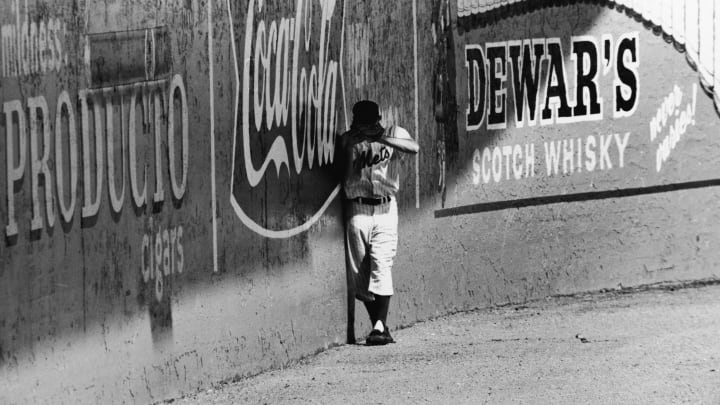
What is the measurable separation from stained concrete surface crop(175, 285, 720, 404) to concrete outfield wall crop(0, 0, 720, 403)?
1.02 feet

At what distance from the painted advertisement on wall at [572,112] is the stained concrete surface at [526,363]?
1.18 metres

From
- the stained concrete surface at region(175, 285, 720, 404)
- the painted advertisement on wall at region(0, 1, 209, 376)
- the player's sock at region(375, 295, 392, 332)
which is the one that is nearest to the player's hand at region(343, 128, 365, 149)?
the player's sock at region(375, 295, 392, 332)

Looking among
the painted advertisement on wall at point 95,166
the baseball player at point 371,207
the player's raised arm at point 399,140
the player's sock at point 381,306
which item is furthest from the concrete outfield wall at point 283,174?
the player's raised arm at point 399,140

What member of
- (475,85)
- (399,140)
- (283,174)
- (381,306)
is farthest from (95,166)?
(475,85)

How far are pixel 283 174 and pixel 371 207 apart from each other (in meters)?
1.07

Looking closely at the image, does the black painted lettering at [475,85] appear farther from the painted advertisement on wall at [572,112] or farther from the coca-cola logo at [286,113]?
the coca-cola logo at [286,113]

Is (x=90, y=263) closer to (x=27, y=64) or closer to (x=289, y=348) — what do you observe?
(x=27, y=64)

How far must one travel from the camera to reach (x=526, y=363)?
32.7ft

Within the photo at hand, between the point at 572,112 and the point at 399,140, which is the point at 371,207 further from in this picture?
the point at 572,112

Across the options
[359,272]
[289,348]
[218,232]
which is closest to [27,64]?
[218,232]

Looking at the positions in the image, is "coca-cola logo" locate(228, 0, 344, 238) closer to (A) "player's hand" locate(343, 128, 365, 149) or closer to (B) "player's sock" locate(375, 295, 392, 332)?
(A) "player's hand" locate(343, 128, 365, 149)

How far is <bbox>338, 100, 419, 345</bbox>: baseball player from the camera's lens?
10766mm

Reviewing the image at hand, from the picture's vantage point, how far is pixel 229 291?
30.8ft

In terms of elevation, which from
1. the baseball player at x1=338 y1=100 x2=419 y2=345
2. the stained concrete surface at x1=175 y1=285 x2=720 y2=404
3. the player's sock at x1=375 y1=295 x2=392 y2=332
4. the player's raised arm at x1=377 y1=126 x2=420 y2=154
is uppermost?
the player's raised arm at x1=377 y1=126 x2=420 y2=154
